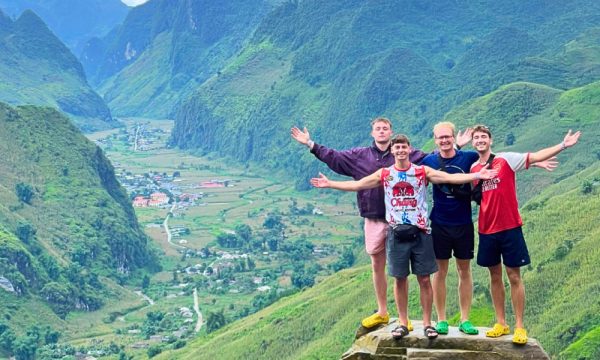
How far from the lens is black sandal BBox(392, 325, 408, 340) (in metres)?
16.7

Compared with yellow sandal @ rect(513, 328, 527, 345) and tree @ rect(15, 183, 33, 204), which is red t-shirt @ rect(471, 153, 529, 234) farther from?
tree @ rect(15, 183, 33, 204)

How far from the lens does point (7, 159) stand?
340ft

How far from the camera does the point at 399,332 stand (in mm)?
16656

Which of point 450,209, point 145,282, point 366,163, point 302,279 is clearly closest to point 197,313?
point 302,279

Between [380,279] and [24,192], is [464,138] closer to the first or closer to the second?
[380,279]

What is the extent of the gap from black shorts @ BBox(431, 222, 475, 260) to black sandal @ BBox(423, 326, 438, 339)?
4.02 ft

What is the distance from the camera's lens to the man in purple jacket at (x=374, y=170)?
17.0m

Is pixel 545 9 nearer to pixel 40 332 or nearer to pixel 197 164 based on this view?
pixel 197 164

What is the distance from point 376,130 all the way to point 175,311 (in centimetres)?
6643

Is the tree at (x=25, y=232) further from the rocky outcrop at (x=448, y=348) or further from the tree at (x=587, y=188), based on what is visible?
the rocky outcrop at (x=448, y=348)

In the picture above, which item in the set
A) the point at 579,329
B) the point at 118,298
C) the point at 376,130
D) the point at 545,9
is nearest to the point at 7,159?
the point at 118,298

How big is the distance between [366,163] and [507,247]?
283 cm

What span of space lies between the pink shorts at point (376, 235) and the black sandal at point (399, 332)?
1407mm

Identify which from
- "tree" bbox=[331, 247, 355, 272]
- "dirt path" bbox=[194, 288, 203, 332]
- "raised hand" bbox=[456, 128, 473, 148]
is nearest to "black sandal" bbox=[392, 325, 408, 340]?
"raised hand" bbox=[456, 128, 473, 148]
